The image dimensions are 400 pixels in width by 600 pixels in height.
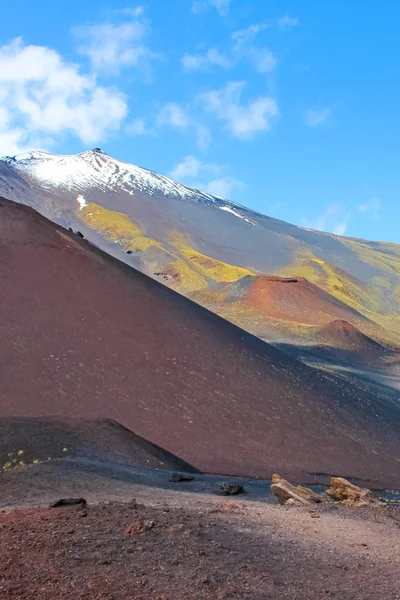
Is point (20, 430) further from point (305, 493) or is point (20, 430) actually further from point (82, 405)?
point (305, 493)

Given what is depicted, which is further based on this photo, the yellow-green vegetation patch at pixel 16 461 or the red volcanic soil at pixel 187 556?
the yellow-green vegetation patch at pixel 16 461

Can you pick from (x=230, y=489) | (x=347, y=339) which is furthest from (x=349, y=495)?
(x=347, y=339)

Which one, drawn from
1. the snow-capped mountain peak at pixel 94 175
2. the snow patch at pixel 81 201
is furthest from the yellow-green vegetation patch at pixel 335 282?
the snow-capped mountain peak at pixel 94 175

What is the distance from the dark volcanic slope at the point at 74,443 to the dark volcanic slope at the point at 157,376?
110 inches

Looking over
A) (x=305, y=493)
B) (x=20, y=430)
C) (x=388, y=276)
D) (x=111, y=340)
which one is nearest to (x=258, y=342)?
(x=111, y=340)

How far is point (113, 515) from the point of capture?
8148 mm

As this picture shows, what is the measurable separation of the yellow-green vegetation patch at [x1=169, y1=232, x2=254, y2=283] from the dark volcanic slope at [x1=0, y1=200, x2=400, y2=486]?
220ft

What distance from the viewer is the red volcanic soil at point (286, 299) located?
7641cm

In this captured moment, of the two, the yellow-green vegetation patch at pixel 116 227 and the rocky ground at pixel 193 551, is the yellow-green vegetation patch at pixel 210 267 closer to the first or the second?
the yellow-green vegetation patch at pixel 116 227

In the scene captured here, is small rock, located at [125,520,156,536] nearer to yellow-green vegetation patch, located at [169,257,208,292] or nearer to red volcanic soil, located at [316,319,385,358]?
red volcanic soil, located at [316,319,385,358]

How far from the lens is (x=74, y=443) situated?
14.8 metres

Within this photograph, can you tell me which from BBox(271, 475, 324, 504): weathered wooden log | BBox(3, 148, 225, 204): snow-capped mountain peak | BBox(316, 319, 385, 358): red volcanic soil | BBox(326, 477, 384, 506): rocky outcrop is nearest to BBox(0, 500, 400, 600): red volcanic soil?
BBox(271, 475, 324, 504): weathered wooden log

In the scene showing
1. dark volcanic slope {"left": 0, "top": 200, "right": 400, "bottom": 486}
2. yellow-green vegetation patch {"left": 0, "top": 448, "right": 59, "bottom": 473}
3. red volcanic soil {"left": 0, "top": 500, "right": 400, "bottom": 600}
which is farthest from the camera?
dark volcanic slope {"left": 0, "top": 200, "right": 400, "bottom": 486}

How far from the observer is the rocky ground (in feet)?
19.9
